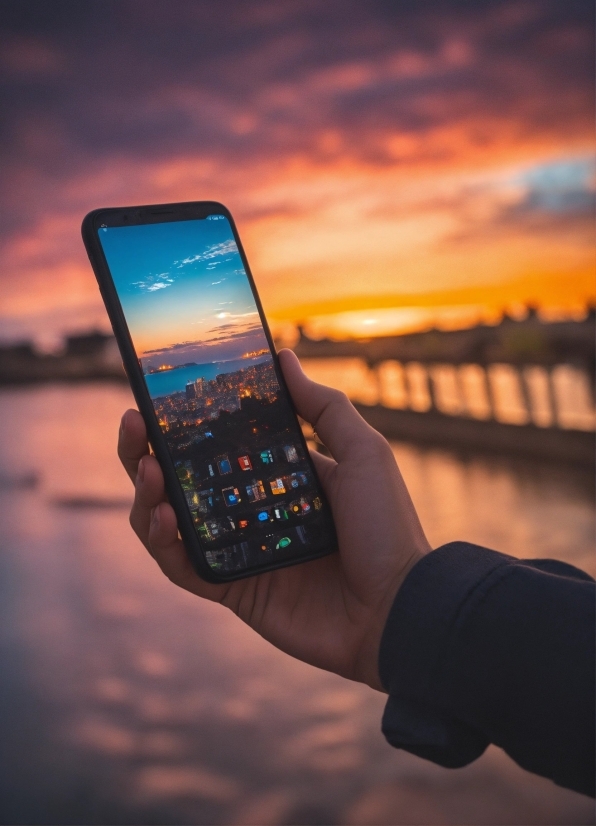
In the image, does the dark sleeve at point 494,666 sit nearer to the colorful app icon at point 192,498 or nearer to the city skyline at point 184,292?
the colorful app icon at point 192,498

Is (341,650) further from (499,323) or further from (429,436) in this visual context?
(429,436)

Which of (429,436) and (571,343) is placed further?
(429,436)

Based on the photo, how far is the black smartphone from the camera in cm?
120

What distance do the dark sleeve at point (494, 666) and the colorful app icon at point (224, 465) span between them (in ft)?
1.28

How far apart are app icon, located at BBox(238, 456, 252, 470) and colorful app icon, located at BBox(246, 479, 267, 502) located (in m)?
0.02

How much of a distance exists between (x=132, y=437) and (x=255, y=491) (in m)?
0.22

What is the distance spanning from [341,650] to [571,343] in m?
3.77

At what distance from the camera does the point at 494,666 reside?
33.7 inches

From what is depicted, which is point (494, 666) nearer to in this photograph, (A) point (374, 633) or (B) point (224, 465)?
(A) point (374, 633)

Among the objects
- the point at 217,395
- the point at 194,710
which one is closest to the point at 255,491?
the point at 217,395

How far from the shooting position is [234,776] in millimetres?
2414

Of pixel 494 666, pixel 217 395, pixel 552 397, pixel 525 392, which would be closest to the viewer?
pixel 494 666

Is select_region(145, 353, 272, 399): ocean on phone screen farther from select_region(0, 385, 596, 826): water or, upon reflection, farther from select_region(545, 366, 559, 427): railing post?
select_region(545, 366, 559, 427): railing post

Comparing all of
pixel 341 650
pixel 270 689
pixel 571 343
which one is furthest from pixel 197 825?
pixel 571 343
